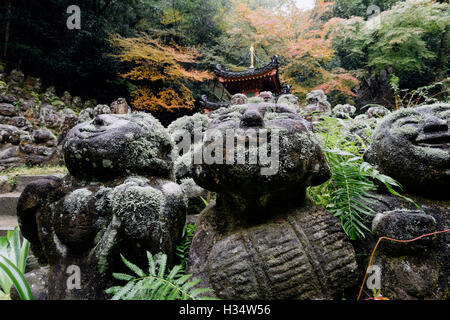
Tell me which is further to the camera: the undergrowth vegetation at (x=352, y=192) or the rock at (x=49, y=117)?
the rock at (x=49, y=117)

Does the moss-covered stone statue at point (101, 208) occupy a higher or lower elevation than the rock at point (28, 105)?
lower

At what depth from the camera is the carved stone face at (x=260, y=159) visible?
122 centimetres

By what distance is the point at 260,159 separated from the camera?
1211mm

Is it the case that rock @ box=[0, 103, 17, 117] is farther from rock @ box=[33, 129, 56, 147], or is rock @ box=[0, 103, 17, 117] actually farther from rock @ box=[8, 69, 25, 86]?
rock @ box=[33, 129, 56, 147]

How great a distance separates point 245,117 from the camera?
133 cm

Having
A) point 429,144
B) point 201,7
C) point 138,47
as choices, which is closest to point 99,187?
point 429,144

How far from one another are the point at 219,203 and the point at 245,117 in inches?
A: 26.4

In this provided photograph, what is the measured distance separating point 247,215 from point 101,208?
0.90 m

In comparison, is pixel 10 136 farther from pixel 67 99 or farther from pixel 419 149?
pixel 419 149

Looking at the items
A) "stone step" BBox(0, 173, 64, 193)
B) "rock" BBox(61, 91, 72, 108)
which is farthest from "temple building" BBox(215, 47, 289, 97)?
"rock" BBox(61, 91, 72, 108)

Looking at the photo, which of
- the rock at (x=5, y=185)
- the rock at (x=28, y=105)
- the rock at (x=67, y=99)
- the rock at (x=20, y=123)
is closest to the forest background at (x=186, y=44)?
the rock at (x=67, y=99)

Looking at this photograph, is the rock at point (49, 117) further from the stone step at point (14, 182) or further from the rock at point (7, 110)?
the stone step at point (14, 182)

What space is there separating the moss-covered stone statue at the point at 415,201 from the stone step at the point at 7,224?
4.90 meters
